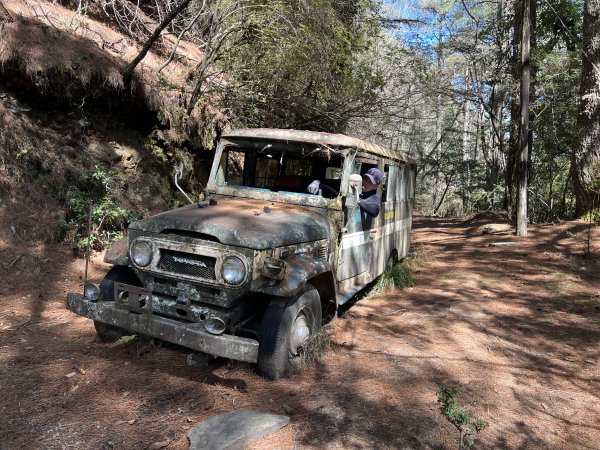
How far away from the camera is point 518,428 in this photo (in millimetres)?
3500

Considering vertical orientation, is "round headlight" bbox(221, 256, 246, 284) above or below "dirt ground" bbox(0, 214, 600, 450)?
above

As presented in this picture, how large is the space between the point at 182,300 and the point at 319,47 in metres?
7.63

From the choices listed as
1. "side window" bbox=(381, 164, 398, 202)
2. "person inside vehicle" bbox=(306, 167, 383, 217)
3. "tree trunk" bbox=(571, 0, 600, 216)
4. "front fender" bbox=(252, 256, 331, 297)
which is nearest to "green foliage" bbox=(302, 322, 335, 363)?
"front fender" bbox=(252, 256, 331, 297)

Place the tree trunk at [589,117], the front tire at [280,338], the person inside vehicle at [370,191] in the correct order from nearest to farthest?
the front tire at [280,338] < the person inside vehicle at [370,191] < the tree trunk at [589,117]

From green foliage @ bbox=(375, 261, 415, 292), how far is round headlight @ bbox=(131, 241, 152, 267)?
4.06 m

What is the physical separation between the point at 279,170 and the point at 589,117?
8757 millimetres

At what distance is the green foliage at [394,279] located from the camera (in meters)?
7.26

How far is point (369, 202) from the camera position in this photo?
18.0 feet

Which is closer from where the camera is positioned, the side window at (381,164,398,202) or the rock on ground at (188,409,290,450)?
the rock on ground at (188,409,290,450)

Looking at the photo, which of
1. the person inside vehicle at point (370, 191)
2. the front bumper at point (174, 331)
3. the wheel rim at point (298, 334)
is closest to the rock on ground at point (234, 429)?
the front bumper at point (174, 331)

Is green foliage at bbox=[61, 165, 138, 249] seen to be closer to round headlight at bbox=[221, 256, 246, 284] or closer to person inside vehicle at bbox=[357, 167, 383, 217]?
person inside vehicle at bbox=[357, 167, 383, 217]

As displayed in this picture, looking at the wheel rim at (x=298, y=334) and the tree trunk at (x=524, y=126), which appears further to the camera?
the tree trunk at (x=524, y=126)

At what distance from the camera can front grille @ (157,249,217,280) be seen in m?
3.87

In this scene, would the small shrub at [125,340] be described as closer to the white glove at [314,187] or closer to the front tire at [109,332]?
the front tire at [109,332]
